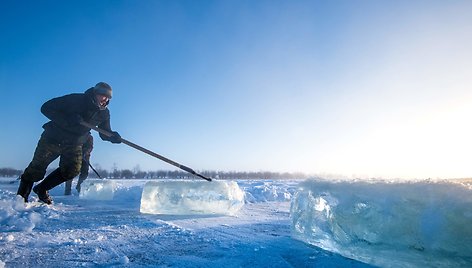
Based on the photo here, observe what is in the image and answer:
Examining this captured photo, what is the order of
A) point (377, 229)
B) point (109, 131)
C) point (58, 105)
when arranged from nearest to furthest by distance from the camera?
1. point (377, 229)
2. point (58, 105)
3. point (109, 131)

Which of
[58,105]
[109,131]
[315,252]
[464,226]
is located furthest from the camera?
[109,131]

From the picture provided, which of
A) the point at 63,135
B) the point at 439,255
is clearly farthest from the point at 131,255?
the point at 63,135

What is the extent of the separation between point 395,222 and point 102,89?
3977 mm

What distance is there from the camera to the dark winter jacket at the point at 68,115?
415cm

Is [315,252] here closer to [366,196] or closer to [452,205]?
[366,196]

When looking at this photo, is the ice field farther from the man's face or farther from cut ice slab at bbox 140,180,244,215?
the man's face

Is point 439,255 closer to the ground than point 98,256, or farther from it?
farther from it

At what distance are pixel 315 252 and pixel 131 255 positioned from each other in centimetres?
118

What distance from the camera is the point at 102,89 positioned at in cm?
426

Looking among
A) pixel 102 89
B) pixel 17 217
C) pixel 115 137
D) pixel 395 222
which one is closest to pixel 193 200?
A: pixel 115 137

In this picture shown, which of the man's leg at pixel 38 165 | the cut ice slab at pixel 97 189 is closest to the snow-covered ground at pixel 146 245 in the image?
the man's leg at pixel 38 165

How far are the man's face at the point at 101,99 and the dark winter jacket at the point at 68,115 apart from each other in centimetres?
7

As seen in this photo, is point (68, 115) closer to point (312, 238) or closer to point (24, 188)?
point (24, 188)

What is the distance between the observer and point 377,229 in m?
1.71
